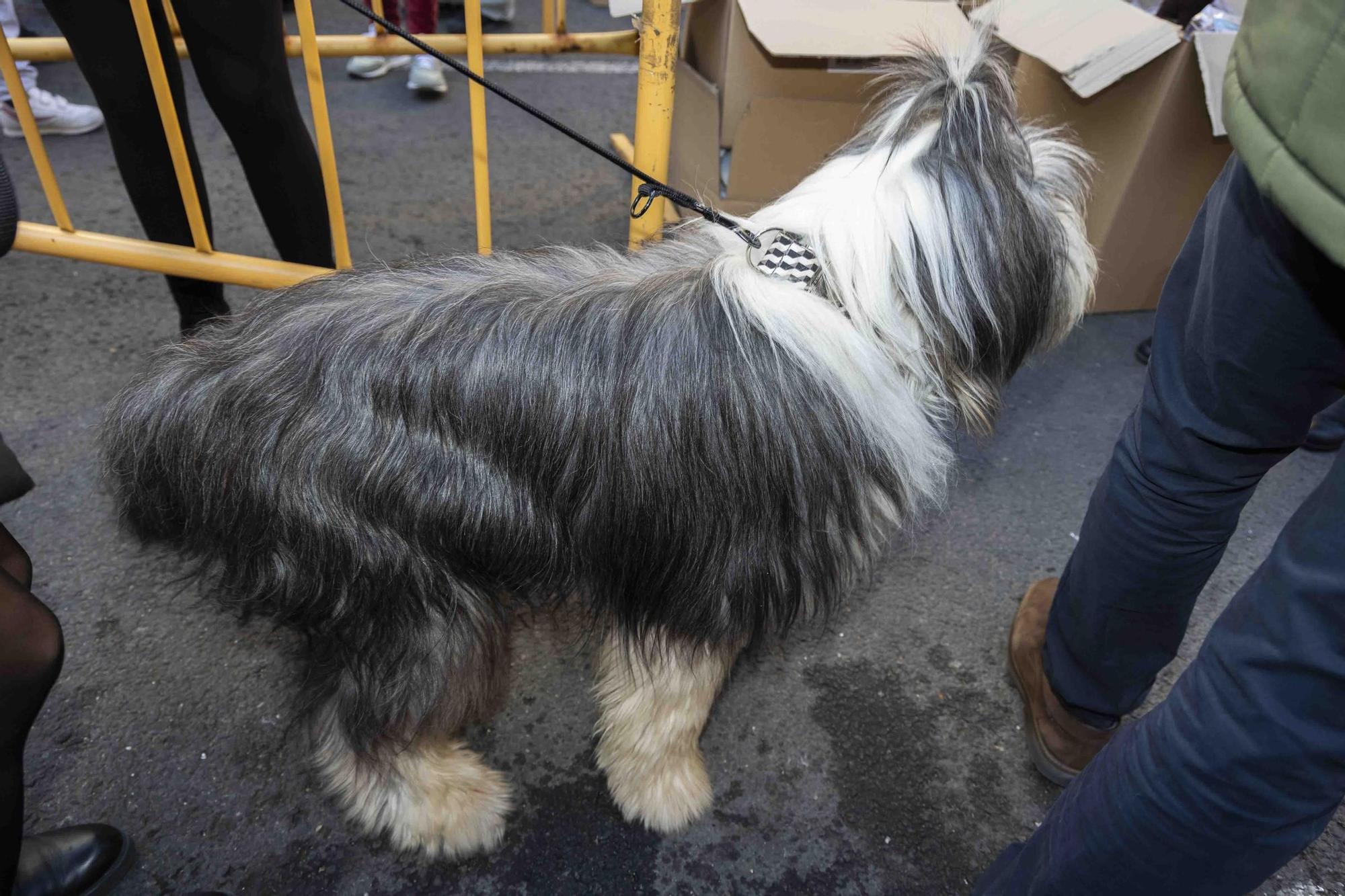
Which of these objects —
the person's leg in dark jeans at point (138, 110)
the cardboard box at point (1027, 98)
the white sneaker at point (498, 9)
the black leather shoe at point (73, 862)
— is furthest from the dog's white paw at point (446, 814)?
the white sneaker at point (498, 9)

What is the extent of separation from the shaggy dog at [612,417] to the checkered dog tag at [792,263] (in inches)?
0.7

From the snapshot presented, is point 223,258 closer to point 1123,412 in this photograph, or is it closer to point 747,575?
point 747,575

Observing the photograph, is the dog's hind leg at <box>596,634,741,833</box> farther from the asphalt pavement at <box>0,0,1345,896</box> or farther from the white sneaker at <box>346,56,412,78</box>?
the white sneaker at <box>346,56,412,78</box>

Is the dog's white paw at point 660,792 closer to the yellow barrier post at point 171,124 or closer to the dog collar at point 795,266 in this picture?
the dog collar at point 795,266

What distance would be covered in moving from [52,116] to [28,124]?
6.05 ft

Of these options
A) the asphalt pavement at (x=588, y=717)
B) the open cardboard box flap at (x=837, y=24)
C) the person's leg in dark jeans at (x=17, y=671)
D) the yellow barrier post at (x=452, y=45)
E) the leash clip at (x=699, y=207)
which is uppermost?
the open cardboard box flap at (x=837, y=24)

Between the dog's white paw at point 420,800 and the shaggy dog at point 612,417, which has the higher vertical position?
the shaggy dog at point 612,417

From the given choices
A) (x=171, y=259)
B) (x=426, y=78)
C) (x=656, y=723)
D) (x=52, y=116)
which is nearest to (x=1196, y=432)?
(x=656, y=723)

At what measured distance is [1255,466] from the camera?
1159 millimetres

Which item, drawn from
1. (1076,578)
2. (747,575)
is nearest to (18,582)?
(747,575)

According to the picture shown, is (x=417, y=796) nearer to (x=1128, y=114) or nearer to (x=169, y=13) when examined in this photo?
(x=169, y=13)

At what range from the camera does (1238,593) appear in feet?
2.79

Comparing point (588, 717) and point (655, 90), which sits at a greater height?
point (655, 90)

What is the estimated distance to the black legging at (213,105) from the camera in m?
1.78
